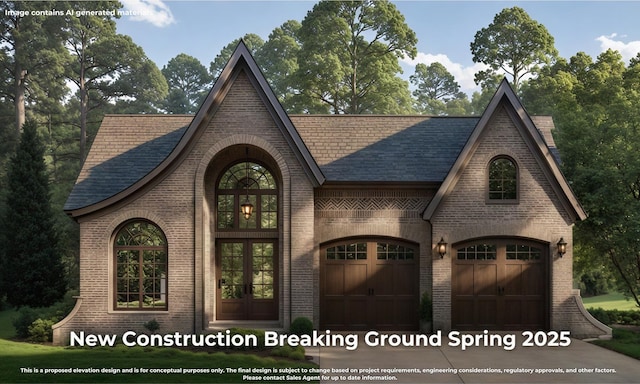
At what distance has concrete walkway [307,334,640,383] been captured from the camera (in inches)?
433

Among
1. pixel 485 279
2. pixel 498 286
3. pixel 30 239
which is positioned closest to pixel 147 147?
pixel 30 239

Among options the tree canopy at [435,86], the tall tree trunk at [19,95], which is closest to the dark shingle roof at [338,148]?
the tall tree trunk at [19,95]

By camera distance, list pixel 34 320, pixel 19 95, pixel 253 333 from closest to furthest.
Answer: pixel 253 333
pixel 34 320
pixel 19 95

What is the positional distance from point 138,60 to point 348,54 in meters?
15.6

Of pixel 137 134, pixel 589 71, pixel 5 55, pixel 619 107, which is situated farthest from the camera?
pixel 5 55

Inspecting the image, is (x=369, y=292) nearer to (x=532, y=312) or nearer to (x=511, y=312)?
(x=511, y=312)

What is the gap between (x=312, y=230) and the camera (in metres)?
15.3

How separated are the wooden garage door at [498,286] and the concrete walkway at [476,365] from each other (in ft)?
6.37

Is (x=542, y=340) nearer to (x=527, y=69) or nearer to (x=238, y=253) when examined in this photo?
(x=238, y=253)

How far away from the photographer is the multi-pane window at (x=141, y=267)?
15.3m

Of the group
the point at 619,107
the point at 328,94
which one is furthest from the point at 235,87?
the point at 328,94

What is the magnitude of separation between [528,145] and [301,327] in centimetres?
881

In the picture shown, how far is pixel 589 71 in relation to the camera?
2925 cm

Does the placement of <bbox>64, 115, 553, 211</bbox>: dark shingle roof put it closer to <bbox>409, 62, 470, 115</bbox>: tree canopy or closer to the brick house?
the brick house
